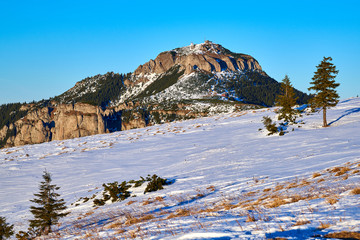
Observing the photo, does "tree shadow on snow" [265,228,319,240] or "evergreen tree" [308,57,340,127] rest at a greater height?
"evergreen tree" [308,57,340,127]

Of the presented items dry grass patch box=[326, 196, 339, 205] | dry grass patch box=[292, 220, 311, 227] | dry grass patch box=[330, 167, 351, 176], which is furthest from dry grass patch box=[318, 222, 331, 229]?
dry grass patch box=[330, 167, 351, 176]

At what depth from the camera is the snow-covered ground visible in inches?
238

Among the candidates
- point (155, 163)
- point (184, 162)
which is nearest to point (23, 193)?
point (155, 163)

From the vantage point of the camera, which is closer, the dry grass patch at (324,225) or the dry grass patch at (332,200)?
the dry grass patch at (324,225)

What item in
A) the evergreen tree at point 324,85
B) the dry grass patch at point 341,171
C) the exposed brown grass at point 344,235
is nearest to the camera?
the exposed brown grass at point 344,235

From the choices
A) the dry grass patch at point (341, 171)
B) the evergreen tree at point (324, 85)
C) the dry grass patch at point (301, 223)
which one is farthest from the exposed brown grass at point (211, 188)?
the evergreen tree at point (324, 85)

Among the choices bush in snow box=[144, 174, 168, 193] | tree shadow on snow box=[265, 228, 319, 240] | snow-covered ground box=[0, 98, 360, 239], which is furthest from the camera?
bush in snow box=[144, 174, 168, 193]

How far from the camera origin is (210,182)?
15359 mm

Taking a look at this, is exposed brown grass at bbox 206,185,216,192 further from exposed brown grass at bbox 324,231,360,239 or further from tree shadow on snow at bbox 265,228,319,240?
exposed brown grass at bbox 324,231,360,239

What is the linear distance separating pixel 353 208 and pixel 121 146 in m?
34.3

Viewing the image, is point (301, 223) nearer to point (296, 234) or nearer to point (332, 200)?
point (296, 234)

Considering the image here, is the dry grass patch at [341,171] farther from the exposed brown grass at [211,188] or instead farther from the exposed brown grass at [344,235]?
the exposed brown grass at [344,235]

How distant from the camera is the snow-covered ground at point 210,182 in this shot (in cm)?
604

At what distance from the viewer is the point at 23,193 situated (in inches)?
824
